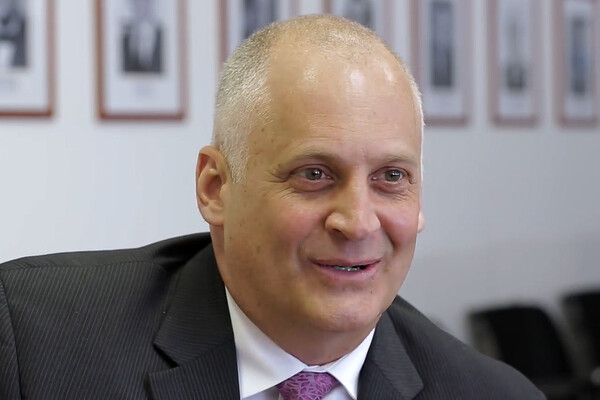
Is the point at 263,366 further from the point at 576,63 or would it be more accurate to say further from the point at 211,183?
the point at 576,63

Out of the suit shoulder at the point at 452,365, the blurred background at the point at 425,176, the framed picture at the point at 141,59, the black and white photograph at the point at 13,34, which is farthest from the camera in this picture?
the framed picture at the point at 141,59

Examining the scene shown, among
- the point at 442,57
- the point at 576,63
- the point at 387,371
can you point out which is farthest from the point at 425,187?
the point at 387,371

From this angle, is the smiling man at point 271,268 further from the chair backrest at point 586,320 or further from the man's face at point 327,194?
the chair backrest at point 586,320

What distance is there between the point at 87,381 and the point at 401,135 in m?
0.68

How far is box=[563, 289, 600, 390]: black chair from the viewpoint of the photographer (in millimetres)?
5352

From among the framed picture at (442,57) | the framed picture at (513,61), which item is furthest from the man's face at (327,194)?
the framed picture at (513,61)

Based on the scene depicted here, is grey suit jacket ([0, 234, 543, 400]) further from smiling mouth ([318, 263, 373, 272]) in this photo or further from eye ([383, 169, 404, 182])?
eye ([383, 169, 404, 182])

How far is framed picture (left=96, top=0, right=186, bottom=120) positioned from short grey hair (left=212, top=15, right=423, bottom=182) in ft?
6.45

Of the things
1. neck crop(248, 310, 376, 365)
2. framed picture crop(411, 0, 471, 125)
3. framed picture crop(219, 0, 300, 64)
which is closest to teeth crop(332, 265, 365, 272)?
neck crop(248, 310, 376, 365)

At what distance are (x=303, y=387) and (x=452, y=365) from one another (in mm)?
381

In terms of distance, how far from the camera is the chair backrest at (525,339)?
4.94 m

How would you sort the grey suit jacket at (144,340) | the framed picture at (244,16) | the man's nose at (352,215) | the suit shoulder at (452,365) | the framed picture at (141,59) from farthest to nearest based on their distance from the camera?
the framed picture at (244,16), the framed picture at (141,59), the suit shoulder at (452,365), the grey suit jacket at (144,340), the man's nose at (352,215)

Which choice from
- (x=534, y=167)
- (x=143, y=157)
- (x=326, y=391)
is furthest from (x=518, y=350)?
(x=326, y=391)

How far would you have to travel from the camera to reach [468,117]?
509 centimetres
